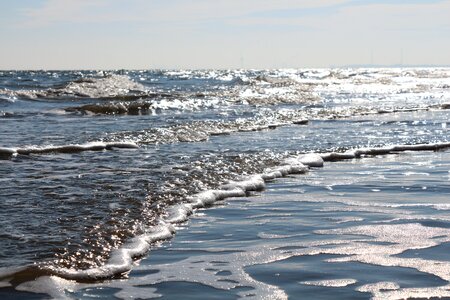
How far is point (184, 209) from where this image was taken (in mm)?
6348

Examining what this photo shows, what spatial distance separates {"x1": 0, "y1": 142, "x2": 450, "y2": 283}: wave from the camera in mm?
4316

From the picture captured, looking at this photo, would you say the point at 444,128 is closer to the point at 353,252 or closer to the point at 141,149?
the point at 141,149

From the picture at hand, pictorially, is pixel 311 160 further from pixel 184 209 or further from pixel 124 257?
pixel 124 257

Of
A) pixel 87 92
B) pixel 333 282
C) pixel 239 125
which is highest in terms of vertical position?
pixel 87 92

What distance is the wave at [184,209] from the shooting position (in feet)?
14.2

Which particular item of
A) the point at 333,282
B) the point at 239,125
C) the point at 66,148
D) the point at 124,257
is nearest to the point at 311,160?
the point at 66,148

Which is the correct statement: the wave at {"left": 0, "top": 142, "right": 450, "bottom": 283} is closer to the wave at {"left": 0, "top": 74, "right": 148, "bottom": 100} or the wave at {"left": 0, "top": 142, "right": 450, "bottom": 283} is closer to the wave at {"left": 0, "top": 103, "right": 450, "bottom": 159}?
the wave at {"left": 0, "top": 103, "right": 450, "bottom": 159}

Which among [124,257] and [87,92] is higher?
[87,92]

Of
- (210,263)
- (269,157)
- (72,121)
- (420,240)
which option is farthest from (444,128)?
(210,263)

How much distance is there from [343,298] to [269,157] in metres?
6.19

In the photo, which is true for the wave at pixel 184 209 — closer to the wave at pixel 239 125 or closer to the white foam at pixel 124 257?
the white foam at pixel 124 257

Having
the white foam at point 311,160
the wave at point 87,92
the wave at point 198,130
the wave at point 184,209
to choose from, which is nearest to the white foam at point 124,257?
the wave at point 184,209

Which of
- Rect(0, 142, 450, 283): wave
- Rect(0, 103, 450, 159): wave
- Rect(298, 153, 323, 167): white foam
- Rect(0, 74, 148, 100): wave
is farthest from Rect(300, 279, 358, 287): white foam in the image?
Rect(0, 74, 148, 100): wave

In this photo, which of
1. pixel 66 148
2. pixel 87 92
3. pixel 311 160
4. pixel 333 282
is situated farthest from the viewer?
pixel 87 92
